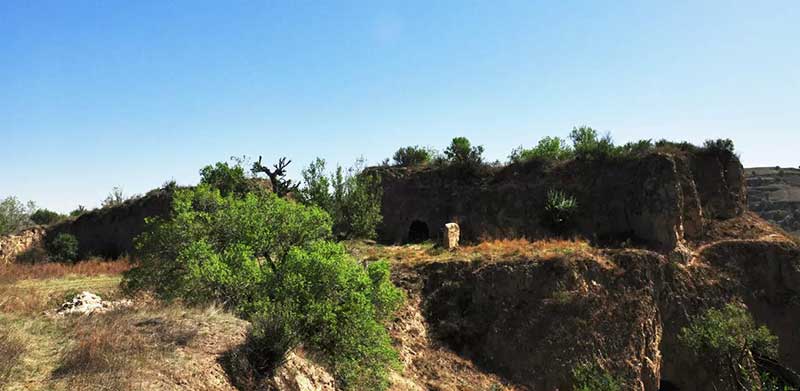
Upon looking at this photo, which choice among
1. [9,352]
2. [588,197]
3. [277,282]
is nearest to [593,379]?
[277,282]

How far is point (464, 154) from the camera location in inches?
1260

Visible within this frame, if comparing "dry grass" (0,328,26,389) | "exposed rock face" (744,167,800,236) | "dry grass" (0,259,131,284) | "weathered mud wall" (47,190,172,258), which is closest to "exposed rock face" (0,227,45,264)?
"weathered mud wall" (47,190,172,258)

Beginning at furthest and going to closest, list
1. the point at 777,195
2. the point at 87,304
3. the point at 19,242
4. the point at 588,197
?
the point at 777,195 → the point at 19,242 → the point at 588,197 → the point at 87,304

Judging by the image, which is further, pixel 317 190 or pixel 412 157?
pixel 412 157

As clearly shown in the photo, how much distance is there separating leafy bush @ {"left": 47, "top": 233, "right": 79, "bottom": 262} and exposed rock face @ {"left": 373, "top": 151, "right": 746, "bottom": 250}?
2072 centimetres

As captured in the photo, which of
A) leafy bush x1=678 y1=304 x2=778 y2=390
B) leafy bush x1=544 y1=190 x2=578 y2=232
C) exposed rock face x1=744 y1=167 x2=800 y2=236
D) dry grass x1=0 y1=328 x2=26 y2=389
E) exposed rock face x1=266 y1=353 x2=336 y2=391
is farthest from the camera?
exposed rock face x1=744 y1=167 x2=800 y2=236

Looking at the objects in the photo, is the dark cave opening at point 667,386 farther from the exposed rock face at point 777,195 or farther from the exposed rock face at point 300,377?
the exposed rock face at point 777,195

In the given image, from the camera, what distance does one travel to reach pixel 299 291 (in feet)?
34.1

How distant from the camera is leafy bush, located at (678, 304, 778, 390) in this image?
17.4 metres

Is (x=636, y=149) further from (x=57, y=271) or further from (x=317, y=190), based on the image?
(x=57, y=271)

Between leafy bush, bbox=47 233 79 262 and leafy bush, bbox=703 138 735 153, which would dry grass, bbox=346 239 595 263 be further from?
leafy bush, bbox=47 233 79 262

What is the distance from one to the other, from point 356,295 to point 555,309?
11.0 metres

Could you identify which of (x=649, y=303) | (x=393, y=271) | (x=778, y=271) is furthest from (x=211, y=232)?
(x=778, y=271)

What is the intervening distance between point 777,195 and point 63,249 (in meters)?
81.2
